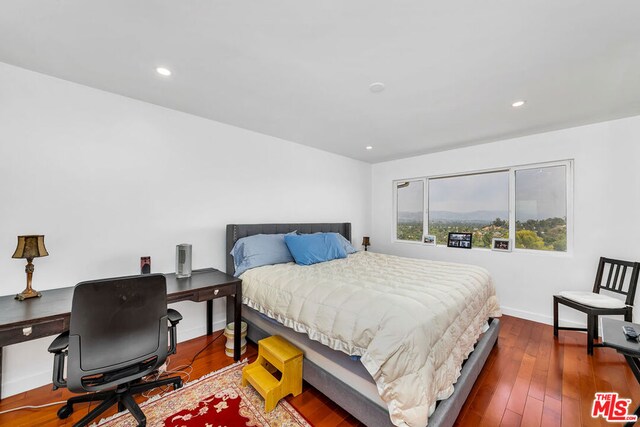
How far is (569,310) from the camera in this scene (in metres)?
3.04

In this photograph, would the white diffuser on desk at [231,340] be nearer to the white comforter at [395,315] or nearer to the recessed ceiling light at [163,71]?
the white comforter at [395,315]

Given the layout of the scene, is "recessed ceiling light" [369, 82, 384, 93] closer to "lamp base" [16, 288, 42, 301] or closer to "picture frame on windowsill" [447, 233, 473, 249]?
"picture frame on windowsill" [447, 233, 473, 249]

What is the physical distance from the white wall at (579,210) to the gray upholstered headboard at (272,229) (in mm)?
1849

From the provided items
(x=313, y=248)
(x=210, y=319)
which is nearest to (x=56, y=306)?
(x=210, y=319)

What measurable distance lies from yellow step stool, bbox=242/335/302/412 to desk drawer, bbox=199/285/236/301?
0.57 m

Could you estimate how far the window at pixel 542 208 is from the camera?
3.22 m

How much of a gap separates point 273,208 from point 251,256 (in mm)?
963

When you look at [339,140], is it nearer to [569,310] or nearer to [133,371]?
[133,371]

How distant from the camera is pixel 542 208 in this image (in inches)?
133

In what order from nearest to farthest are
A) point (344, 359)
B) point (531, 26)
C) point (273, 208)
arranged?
point (531, 26) < point (344, 359) < point (273, 208)

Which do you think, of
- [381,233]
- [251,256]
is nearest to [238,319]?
[251,256]

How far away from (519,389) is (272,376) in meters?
1.93

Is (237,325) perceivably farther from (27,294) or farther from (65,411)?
(27,294)

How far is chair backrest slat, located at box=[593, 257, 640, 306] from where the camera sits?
2502 mm
